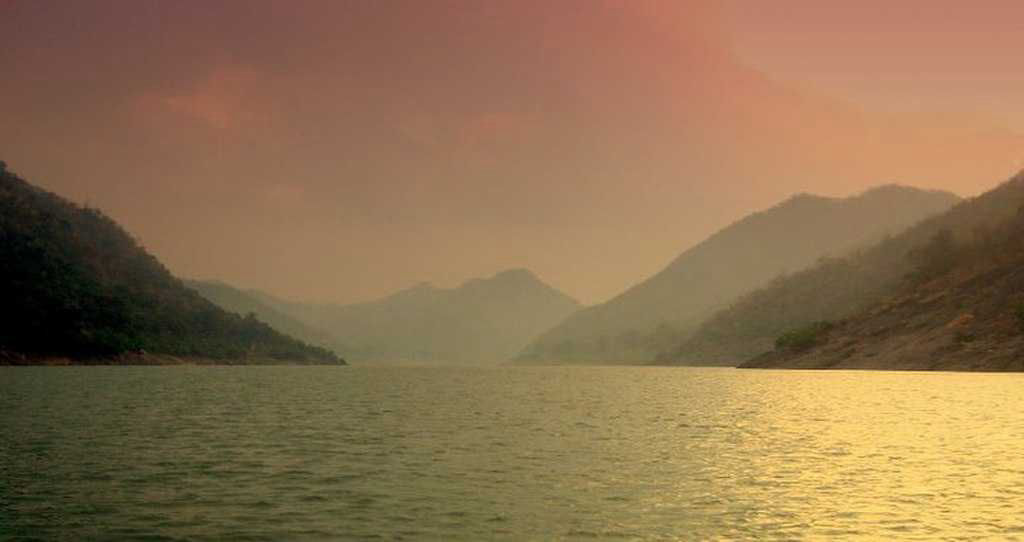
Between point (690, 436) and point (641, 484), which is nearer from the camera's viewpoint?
point (641, 484)

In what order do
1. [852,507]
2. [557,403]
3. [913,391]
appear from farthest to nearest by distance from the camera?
[913,391] < [557,403] < [852,507]

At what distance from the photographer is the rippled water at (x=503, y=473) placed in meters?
33.7

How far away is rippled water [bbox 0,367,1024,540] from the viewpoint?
3369 cm

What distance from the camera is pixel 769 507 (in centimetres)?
3834

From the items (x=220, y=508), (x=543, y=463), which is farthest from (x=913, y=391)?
(x=220, y=508)

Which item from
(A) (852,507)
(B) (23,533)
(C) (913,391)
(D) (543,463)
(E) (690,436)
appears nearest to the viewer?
(B) (23,533)

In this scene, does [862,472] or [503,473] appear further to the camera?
[862,472]

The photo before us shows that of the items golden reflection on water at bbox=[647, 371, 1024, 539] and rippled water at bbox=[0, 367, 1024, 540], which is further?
golden reflection on water at bbox=[647, 371, 1024, 539]

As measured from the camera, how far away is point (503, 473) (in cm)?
4744

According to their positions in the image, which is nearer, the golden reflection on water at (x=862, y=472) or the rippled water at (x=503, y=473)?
the rippled water at (x=503, y=473)

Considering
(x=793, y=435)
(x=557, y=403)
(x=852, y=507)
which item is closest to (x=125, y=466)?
(x=852, y=507)

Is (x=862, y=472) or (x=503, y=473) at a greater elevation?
(x=862, y=472)

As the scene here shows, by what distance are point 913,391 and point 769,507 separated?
3979 inches

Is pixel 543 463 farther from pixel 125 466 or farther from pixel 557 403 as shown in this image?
pixel 557 403
